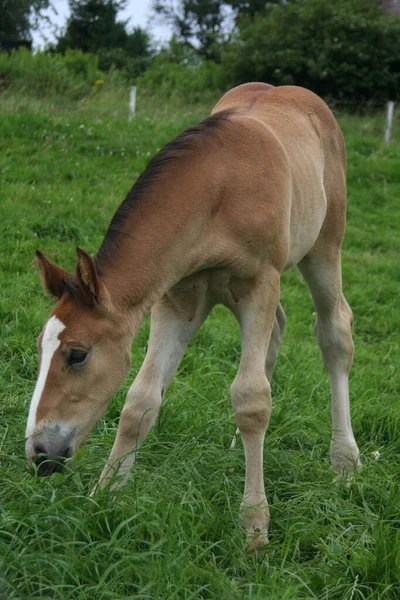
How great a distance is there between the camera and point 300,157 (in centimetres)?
415

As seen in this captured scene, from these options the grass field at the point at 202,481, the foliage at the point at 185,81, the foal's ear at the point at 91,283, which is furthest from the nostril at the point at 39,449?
the foliage at the point at 185,81

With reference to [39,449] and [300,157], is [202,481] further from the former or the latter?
[300,157]

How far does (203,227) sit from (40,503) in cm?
132

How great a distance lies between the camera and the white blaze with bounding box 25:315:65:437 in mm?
2854

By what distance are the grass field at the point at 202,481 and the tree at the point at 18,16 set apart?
20.4 meters

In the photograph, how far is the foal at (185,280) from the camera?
2.94m

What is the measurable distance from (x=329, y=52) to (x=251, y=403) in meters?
17.6

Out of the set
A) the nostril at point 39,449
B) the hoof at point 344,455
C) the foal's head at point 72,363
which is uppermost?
the foal's head at point 72,363

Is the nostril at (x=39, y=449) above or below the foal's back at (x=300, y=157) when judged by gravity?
below

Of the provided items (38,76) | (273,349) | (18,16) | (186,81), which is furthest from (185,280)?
(18,16)

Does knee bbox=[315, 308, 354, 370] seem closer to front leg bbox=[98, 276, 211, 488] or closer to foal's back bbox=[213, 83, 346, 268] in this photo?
foal's back bbox=[213, 83, 346, 268]

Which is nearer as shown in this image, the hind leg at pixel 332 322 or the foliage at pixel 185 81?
the hind leg at pixel 332 322

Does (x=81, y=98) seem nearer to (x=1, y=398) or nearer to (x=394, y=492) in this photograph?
(x=1, y=398)

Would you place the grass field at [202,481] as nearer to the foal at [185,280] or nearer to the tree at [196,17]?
the foal at [185,280]
